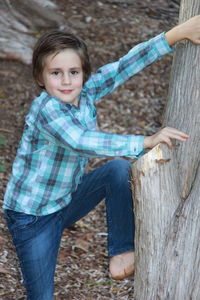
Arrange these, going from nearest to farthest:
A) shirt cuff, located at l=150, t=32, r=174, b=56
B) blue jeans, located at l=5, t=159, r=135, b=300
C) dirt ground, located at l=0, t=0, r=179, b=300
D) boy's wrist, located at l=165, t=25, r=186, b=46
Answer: boy's wrist, located at l=165, t=25, r=186, b=46 < shirt cuff, located at l=150, t=32, r=174, b=56 < blue jeans, located at l=5, t=159, r=135, b=300 < dirt ground, located at l=0, t=0, r=179, b=300

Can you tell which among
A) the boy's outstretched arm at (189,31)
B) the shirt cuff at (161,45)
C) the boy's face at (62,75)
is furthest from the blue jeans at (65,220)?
the boy's outstretched arm at (189,31)

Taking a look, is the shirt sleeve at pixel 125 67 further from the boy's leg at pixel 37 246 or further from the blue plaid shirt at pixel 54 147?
the boy's leg at pixel 37 246

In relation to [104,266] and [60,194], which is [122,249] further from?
[104,266]

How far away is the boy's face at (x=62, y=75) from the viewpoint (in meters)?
2.96

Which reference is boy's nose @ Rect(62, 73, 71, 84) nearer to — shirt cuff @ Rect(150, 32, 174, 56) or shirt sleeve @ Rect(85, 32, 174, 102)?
shirt sleeve @ Rect(85, 32, 174, 102)

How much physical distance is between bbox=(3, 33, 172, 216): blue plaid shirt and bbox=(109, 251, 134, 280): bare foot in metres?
0.41

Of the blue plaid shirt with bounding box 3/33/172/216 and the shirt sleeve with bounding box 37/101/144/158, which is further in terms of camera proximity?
the blue plaid shirt with bounding box 3/33/172/216

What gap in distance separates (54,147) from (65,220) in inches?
18.6

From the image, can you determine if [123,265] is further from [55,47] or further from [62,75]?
[55,47]

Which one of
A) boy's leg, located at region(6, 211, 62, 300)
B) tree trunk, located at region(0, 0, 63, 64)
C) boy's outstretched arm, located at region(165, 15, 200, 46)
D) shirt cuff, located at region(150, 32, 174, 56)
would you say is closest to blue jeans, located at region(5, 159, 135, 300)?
boy's leg, located at region(6, 211, 62, 300)

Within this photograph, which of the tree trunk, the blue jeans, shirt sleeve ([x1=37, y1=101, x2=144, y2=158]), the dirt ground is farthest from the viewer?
the tree trunk

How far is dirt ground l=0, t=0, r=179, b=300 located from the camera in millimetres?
4109

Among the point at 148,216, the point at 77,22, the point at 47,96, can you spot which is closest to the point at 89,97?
the point at 47,96

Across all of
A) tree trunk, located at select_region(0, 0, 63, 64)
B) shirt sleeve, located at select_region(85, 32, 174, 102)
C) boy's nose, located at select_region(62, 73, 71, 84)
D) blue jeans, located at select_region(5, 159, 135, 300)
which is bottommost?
blue jeans, located at select_region(5, 159, 135, 300)
